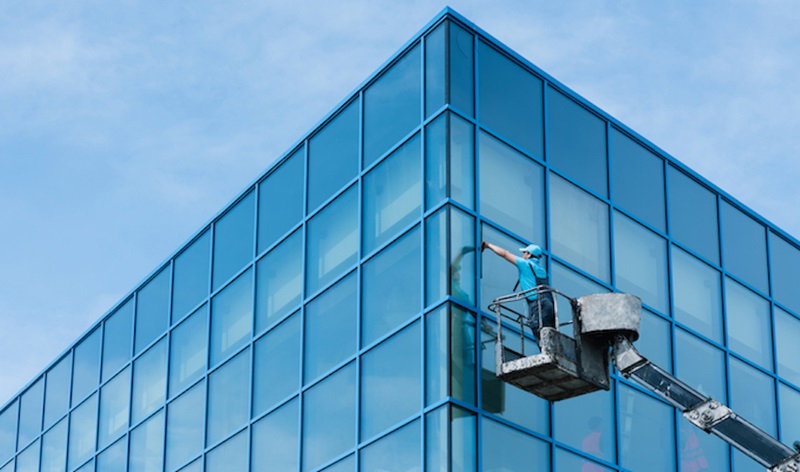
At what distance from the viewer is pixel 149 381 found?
34688 millimetres

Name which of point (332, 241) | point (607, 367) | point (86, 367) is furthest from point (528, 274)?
point (86, 367)

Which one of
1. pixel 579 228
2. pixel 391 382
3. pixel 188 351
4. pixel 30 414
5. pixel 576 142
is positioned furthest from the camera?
pixel 30 414

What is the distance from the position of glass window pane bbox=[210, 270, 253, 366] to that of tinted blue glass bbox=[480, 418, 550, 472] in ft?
25.5

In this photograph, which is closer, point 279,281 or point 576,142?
point 576,142

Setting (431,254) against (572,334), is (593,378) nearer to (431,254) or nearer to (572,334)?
(572,334)

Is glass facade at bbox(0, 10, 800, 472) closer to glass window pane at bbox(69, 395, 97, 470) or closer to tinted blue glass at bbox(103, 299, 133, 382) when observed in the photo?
tinted blue glass at bbox(103, 299, 133, 382)

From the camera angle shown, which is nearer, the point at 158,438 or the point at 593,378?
the point at 593,378

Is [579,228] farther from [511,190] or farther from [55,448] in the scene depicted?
[55,448]

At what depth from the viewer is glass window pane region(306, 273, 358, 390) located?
1071 inches

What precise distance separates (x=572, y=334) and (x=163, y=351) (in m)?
12.1

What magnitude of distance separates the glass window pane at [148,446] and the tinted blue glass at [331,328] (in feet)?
21.5

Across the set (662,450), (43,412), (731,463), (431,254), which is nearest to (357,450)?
(431,254)

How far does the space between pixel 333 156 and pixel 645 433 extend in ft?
26.3

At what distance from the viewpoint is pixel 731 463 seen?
2939 cm
